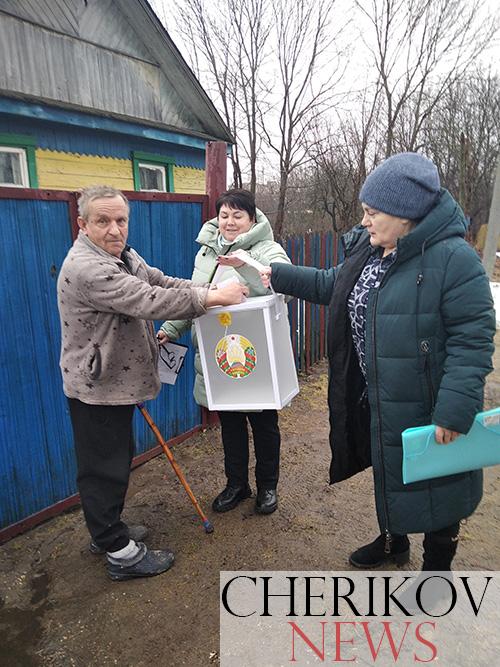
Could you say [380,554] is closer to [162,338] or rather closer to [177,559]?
[177,559]

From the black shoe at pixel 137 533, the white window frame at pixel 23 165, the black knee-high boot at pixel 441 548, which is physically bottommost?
the black shoe at pixel 137 533

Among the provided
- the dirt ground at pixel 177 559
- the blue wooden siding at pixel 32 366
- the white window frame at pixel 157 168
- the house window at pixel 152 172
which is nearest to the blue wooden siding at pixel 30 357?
the blue wooden siding at pixel 32 366

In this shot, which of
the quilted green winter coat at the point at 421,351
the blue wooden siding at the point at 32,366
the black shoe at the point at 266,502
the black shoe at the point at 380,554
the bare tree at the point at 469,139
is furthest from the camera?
the bare tree at the point at 469,139

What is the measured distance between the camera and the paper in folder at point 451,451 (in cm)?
169

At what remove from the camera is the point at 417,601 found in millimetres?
2105

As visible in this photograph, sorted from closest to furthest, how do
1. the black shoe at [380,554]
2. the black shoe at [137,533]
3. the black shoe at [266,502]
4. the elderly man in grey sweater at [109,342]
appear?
the elderly man in grey sweater at [109,342] → the black shoe at [380,554] → the black shoe at [137,533] → the black shoe at [266,502]

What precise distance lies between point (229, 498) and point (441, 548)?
4.35 ft

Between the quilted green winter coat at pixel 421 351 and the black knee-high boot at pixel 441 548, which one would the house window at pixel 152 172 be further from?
the black knee-high boot at pixel 441 548

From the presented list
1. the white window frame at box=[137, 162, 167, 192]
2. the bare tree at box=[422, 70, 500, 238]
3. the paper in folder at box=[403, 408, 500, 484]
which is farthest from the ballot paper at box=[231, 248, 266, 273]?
the bare tree at box=[422, 70, 500, 238]

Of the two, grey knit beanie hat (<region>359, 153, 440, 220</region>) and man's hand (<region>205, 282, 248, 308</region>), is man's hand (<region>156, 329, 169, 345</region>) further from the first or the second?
grey knit beanie hat (<region>359, 153, 440, 220</region>)

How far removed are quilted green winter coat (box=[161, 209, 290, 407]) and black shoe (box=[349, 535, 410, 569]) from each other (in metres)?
1.15

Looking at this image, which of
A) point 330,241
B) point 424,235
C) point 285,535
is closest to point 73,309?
point 424,235

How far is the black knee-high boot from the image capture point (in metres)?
1.97

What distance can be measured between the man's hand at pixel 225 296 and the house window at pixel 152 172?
576 cm
